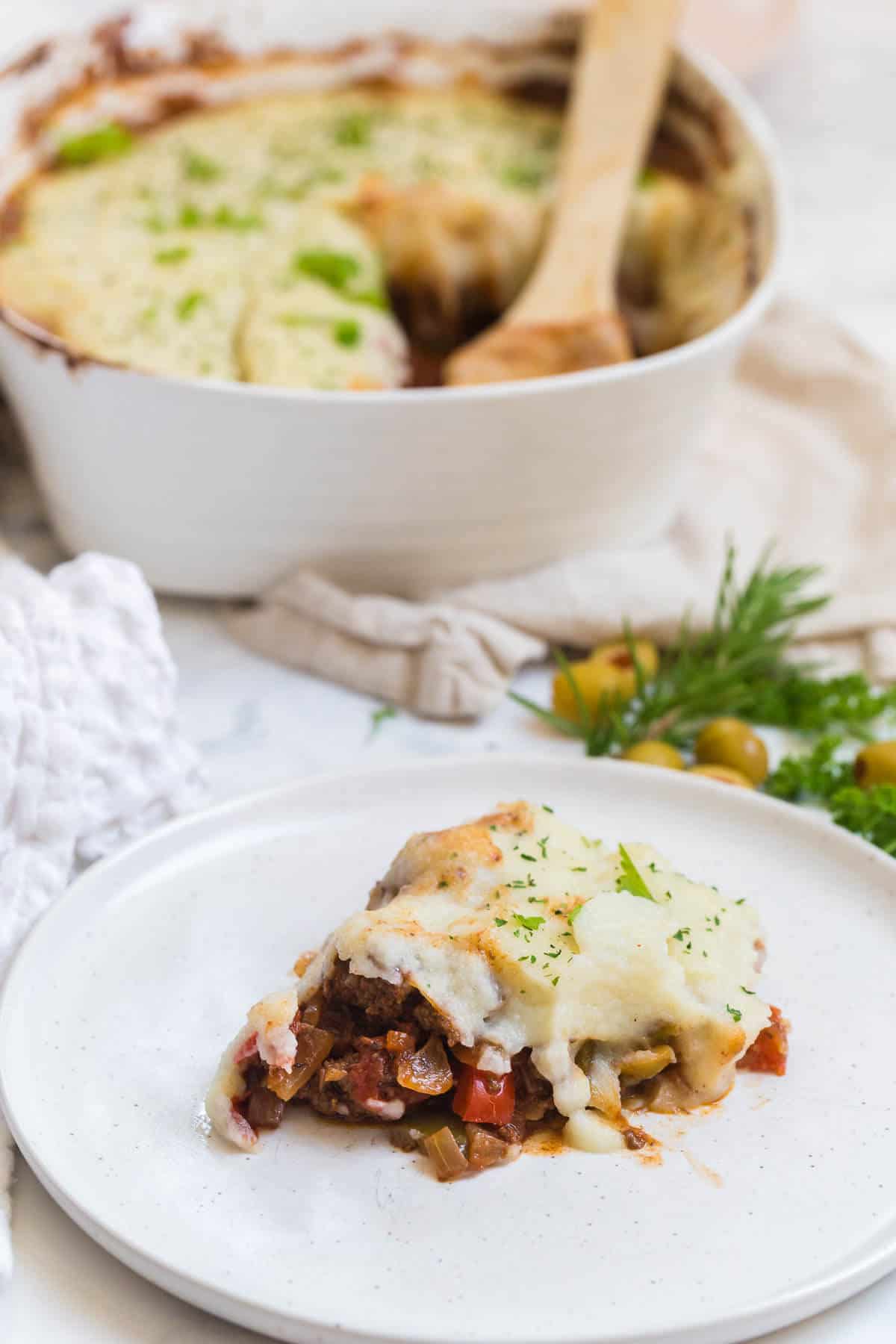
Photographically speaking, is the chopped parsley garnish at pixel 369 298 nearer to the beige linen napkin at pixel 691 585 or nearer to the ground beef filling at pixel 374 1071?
the beige linen napkin at pixel 691 585

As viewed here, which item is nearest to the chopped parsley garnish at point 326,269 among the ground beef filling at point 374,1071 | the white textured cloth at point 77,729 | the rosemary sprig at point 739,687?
the rosemary sprig at point 739,687

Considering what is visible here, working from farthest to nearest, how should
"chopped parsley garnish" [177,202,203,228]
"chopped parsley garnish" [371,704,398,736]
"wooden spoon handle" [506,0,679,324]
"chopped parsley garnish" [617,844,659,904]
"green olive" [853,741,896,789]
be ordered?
"chopped parsley garnish" [177,202,203,228] → "wooden spoon handle" [506,0,679,324] → "chopped parsley garnish" [371,704,398,736] → "green olive" [853,741,896,789] → "chopped parsley garnish" [617,844,659,904]

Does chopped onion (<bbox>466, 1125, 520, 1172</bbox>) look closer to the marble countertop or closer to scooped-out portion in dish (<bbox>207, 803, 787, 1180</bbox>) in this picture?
scooped-out portion in dish (<bbox>207, 803, 787, 1180</bbox>)

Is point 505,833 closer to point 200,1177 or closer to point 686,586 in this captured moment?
point 200,1177

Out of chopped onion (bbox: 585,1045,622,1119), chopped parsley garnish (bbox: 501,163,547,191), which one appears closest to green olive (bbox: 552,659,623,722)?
chopped onion (bbox: 585,1045,622,1119)

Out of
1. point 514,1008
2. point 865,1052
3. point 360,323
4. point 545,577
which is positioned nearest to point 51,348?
point 360,323

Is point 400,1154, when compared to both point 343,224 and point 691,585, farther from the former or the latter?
point 343,224
